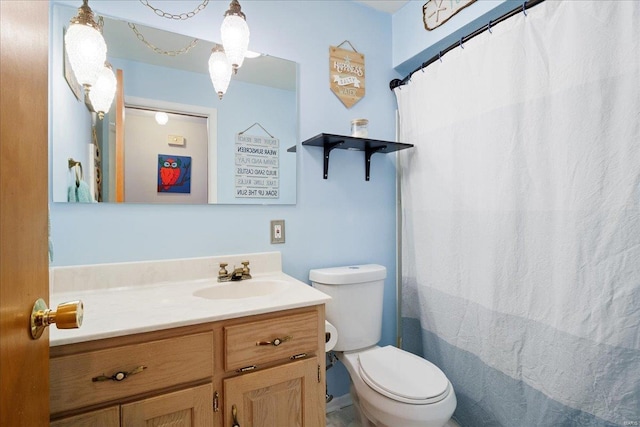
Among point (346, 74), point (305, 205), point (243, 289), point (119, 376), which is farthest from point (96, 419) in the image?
point (346, 74)

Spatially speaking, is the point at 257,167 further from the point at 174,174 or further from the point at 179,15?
the point at 179,15

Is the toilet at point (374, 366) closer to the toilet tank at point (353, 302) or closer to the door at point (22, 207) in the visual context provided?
the toilet tank at point (353, 302)

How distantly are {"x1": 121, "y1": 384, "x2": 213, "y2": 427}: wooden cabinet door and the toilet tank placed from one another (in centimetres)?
72

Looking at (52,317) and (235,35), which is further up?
(235,35)

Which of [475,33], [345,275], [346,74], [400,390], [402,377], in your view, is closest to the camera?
[400,390]

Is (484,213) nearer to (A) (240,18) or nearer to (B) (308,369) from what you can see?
(B) (308,369)

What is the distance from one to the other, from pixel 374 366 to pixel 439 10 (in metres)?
1.85

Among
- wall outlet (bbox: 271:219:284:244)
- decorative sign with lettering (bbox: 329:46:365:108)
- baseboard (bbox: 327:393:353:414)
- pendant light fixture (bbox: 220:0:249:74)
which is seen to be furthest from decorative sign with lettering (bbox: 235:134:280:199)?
baseboard (bbox: 327:393:353:414)

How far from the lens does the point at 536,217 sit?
49.6 inches

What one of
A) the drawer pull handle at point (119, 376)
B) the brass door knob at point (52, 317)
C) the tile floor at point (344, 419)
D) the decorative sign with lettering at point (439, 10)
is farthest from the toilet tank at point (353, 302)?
the decorative sign with lettering at point (439, 10)

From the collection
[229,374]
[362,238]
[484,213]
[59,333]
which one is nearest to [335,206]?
[362,238]

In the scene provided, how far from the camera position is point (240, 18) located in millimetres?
1266

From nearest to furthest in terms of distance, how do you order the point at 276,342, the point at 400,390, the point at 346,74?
the point at 276,342, the point at 400,390, the point at 346,74

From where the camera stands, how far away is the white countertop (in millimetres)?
860
